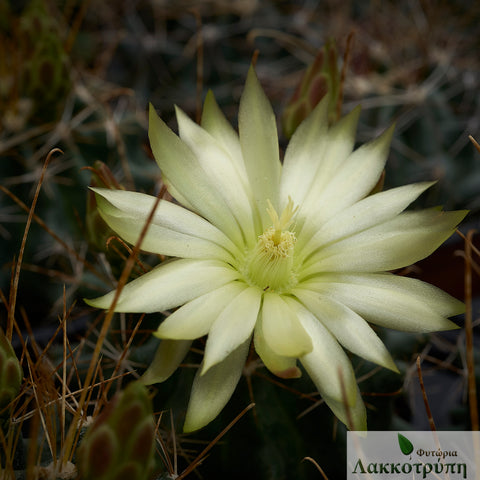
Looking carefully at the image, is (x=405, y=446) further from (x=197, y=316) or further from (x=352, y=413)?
(x=197, y=316)

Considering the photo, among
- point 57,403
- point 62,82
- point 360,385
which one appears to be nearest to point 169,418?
point 57,403

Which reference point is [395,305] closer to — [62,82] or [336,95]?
[336,95]

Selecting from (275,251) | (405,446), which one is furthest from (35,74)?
(405,446)

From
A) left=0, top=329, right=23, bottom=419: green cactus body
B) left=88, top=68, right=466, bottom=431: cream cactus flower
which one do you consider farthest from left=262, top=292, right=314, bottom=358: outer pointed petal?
left=0, top=329, right=23, bottom=419: green cactus body

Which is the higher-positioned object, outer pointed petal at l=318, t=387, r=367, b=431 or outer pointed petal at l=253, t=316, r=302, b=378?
outer pointed petal at l=253, t=316, r=302, b=378

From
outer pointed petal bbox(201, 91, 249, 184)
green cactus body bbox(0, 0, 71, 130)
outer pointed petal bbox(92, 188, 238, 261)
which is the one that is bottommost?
outer pointed petal bbox(92, 188, 238, 261)

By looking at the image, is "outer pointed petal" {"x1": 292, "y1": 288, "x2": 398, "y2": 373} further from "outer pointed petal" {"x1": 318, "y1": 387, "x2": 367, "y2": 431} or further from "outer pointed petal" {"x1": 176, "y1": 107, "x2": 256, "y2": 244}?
"outer pointed petal" {"x1": 176, "y1": 107, "x2": 256, "y2": 244}

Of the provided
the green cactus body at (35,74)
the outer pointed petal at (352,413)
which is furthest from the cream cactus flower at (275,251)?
the green cactus body at (35,74)
